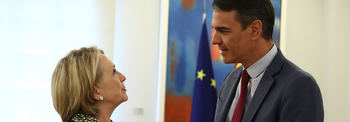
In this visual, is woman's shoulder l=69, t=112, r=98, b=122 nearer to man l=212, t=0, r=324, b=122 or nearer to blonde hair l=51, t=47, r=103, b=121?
blonde hair l=51, t=47, r=103, b=121

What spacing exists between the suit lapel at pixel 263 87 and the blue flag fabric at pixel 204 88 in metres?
1.94

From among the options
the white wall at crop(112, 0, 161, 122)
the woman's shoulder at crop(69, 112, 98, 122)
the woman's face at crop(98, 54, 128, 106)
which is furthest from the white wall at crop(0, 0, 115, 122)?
the woman's shoulder at crop(69, 112, 98, 122)

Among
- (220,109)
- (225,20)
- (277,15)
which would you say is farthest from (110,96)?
(277,15)

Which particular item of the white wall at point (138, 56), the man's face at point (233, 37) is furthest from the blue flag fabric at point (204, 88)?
the man's face at point (233, 37)

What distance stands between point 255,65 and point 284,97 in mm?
286

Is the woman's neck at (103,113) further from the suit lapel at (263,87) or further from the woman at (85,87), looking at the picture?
the suit lapel at (263,87)

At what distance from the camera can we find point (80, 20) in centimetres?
399

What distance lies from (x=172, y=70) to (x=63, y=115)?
2.11 m

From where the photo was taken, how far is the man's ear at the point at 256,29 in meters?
1.84

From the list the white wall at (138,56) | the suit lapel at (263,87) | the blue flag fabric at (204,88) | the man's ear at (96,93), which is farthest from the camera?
the white wall at (138,56)

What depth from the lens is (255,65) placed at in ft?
6.18

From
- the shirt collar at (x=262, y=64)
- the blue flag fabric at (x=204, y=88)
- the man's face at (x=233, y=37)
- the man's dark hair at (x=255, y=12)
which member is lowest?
the blue flag fabric at (x=204, y=88)

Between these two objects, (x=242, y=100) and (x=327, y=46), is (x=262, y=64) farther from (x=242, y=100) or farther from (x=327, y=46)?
(x=327, y=46)

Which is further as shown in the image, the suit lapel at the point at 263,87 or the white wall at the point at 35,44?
the white wall at the point at 35,44
